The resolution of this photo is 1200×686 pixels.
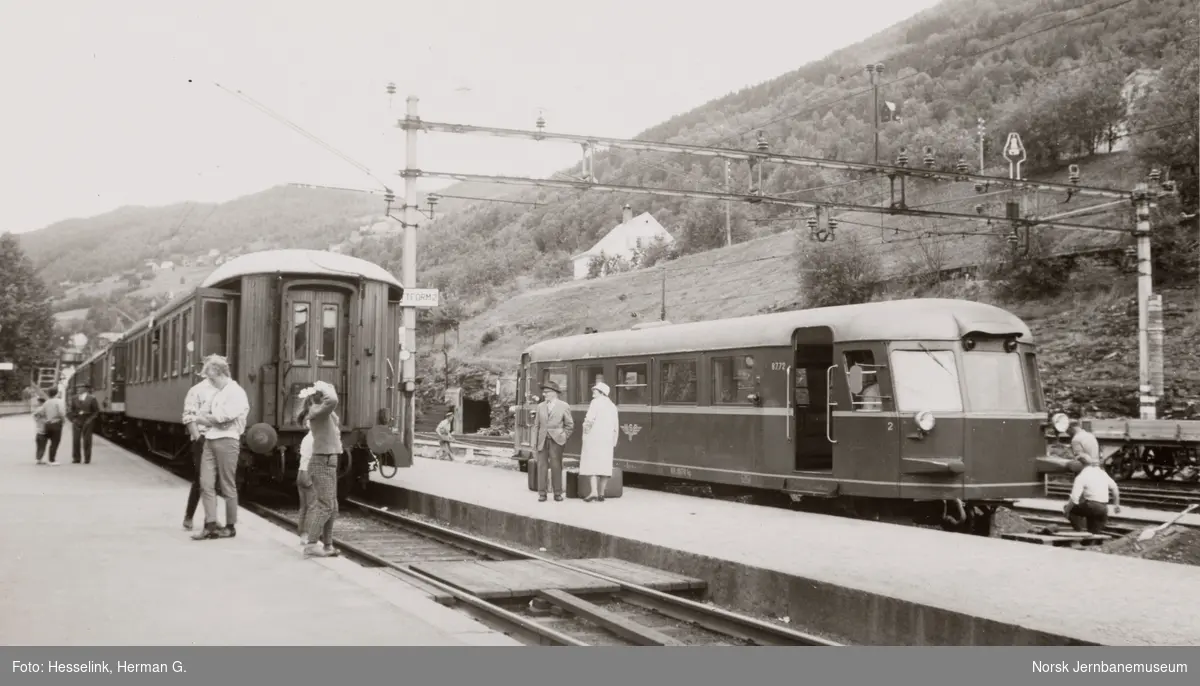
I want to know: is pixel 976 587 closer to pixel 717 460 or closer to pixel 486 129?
pixel 717 460

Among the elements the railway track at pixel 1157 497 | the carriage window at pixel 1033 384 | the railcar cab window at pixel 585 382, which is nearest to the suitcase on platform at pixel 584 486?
the railcar cab window at pixel 585 382

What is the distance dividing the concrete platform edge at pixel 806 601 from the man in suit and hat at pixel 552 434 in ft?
6.35

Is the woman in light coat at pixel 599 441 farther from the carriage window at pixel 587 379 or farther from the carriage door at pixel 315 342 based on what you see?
the carriage window at pixel 587 379

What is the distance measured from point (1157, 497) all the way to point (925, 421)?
26.5 feet

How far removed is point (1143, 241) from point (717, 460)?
1287 centimetres

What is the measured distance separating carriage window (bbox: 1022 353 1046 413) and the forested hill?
1230cm

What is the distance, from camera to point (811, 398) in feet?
50.3

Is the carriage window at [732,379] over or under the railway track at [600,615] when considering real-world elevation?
over

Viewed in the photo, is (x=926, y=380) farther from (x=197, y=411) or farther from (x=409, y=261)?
(x=409, y=261)

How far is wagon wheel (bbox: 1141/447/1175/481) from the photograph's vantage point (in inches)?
864

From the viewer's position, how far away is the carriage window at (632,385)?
18484 mm
